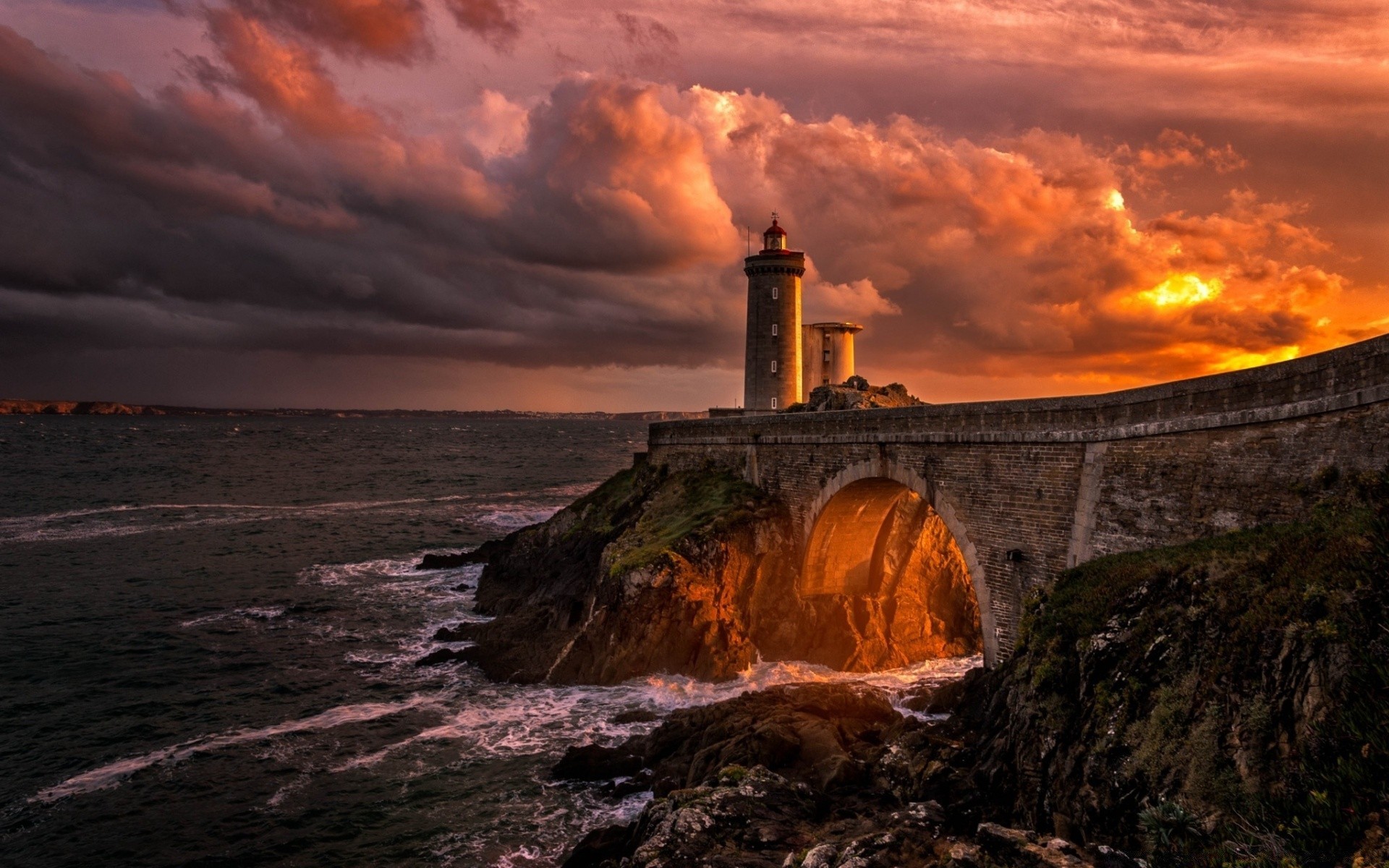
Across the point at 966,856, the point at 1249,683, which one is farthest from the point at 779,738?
the point at 1249,683

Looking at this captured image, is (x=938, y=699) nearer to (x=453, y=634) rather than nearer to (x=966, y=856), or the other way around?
(x=966, y=856)

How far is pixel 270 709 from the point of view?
24.5 meters

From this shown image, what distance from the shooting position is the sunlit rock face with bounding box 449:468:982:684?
2641 cm

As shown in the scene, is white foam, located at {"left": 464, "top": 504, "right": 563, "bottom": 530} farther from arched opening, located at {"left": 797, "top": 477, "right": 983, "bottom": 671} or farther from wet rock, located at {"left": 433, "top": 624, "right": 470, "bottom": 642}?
arched opening, located at {"left": 797, "top": 477, "right": 983, "bottom": 671}

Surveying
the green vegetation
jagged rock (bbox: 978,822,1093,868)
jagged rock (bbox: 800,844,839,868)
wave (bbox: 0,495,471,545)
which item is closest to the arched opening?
the green vegetation

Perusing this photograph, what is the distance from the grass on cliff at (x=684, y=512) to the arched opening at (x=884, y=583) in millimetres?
3561

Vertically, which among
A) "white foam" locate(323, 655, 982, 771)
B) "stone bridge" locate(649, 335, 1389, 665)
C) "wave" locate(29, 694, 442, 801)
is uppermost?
"stone bridge" locate(649, 335, 1389, 665)

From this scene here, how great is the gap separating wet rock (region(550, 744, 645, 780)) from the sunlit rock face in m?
5.81

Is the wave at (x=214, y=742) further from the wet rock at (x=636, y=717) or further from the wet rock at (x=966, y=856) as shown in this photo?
the wet rock at (x=966, y=856)

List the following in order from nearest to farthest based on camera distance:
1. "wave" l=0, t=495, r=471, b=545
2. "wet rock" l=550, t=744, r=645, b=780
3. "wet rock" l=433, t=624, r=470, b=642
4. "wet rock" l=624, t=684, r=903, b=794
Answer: "wet rock" l=624, t=684, r=903, b=794 → "wet rock" l=550, t=744, r=645, b=780 → "wet rock" l=433, t=624, r=470, b=642 → "wave" l=0, t=495, r=471, b=545

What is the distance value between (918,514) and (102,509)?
66.4m

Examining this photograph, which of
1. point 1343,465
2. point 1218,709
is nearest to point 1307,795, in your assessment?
point 1218,709

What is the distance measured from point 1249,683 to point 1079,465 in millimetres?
8566

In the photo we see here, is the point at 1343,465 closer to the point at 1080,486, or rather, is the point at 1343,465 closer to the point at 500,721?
the point at 1080,486
